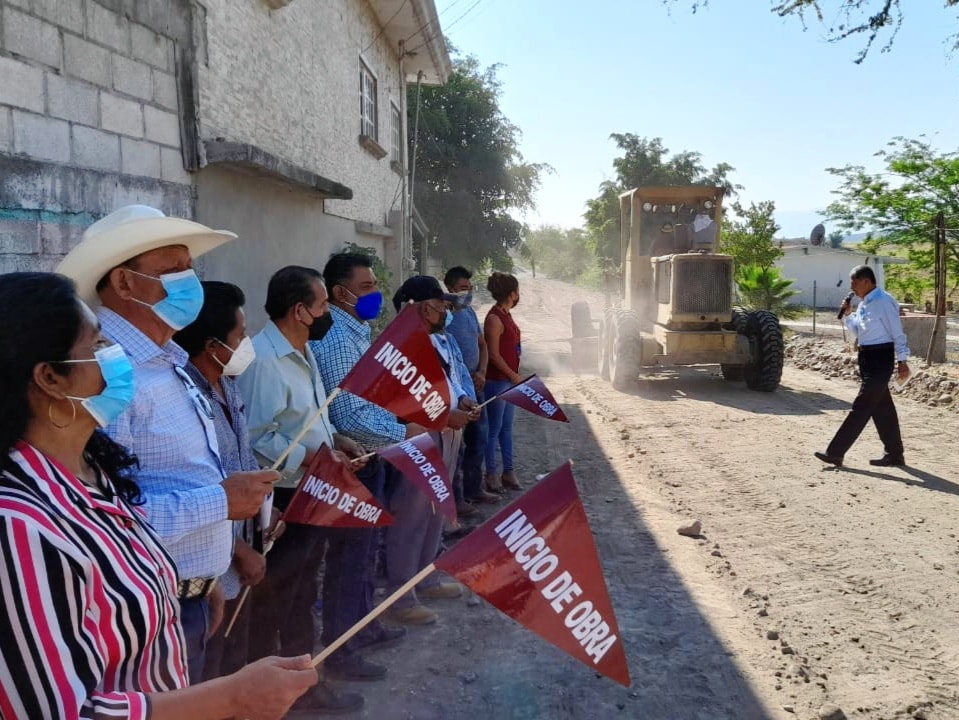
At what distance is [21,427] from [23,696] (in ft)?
1.44

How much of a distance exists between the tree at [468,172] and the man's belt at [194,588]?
74.9ft

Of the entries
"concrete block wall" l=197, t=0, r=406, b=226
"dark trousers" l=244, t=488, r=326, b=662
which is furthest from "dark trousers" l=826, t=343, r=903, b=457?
"concrete block wall" l=197, t=0, r=406, b=226

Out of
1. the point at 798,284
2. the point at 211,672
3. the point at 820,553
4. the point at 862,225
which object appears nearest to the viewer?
the point at 211,672

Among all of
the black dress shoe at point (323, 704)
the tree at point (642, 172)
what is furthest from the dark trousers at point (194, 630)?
the tree at point (642, 172)

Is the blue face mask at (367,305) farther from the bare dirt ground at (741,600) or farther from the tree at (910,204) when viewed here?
the tree at (910,204)

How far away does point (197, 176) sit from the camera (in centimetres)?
489

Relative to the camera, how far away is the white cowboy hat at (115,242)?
6.89ft

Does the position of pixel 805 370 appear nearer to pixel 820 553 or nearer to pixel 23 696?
pixel 820 553

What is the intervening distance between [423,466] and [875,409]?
16.1ft

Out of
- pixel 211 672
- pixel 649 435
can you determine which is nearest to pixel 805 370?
pixel 649 435

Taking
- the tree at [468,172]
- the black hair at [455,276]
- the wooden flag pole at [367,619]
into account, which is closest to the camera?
the wooden flag pole at [367,619]

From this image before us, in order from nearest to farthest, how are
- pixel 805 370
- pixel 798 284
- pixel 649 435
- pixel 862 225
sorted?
pixel 649 435
pixel 805 370
pixel 862 225
pixel 798 284

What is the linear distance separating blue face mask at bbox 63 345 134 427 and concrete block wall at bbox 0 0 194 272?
1992 millimetres

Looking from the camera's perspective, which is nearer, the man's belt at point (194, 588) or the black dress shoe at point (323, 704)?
the man's belt at point (194, 588)
